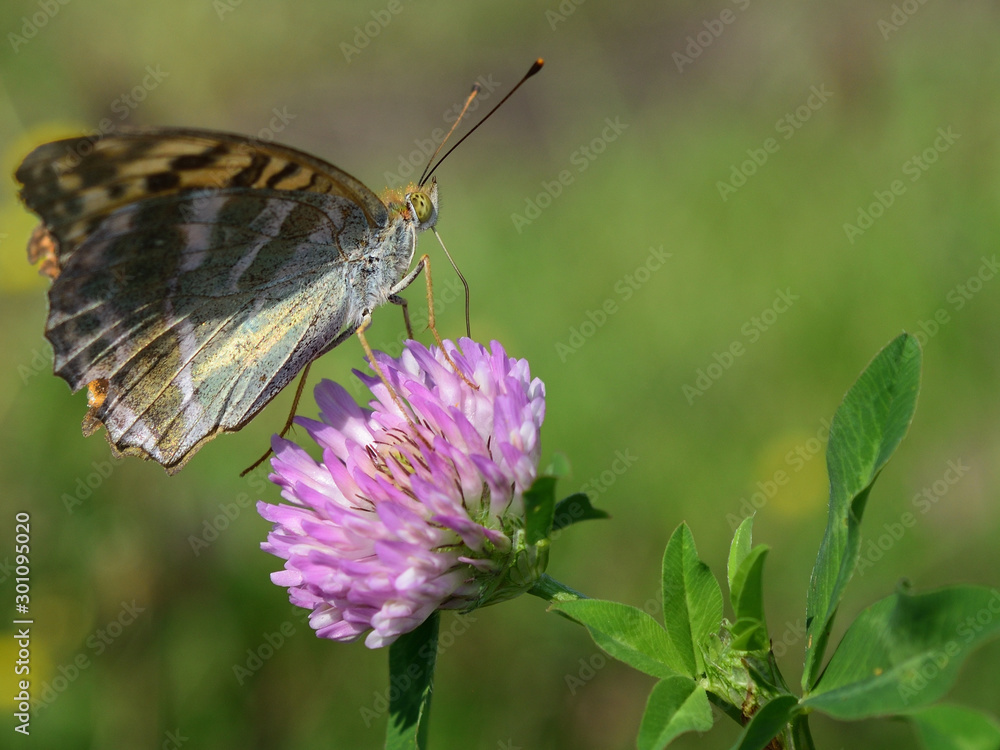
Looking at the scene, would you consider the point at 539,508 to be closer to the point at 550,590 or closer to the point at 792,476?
the point at 550,590

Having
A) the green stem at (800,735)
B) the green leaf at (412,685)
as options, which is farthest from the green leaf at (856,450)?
the green leaf at (412,685)

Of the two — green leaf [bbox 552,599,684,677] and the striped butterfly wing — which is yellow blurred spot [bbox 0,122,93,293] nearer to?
the striped butterfly wing

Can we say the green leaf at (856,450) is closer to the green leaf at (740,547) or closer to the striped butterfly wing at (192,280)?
the green leaf at (740,547)

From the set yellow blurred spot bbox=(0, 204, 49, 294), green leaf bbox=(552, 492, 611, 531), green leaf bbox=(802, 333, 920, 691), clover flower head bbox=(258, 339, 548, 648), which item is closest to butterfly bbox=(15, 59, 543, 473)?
clover flower head bbox=(258, 339, 548, 648)

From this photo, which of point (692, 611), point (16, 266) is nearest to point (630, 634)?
point (692, 611)

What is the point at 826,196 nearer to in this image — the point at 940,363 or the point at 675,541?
the point at 940,363
